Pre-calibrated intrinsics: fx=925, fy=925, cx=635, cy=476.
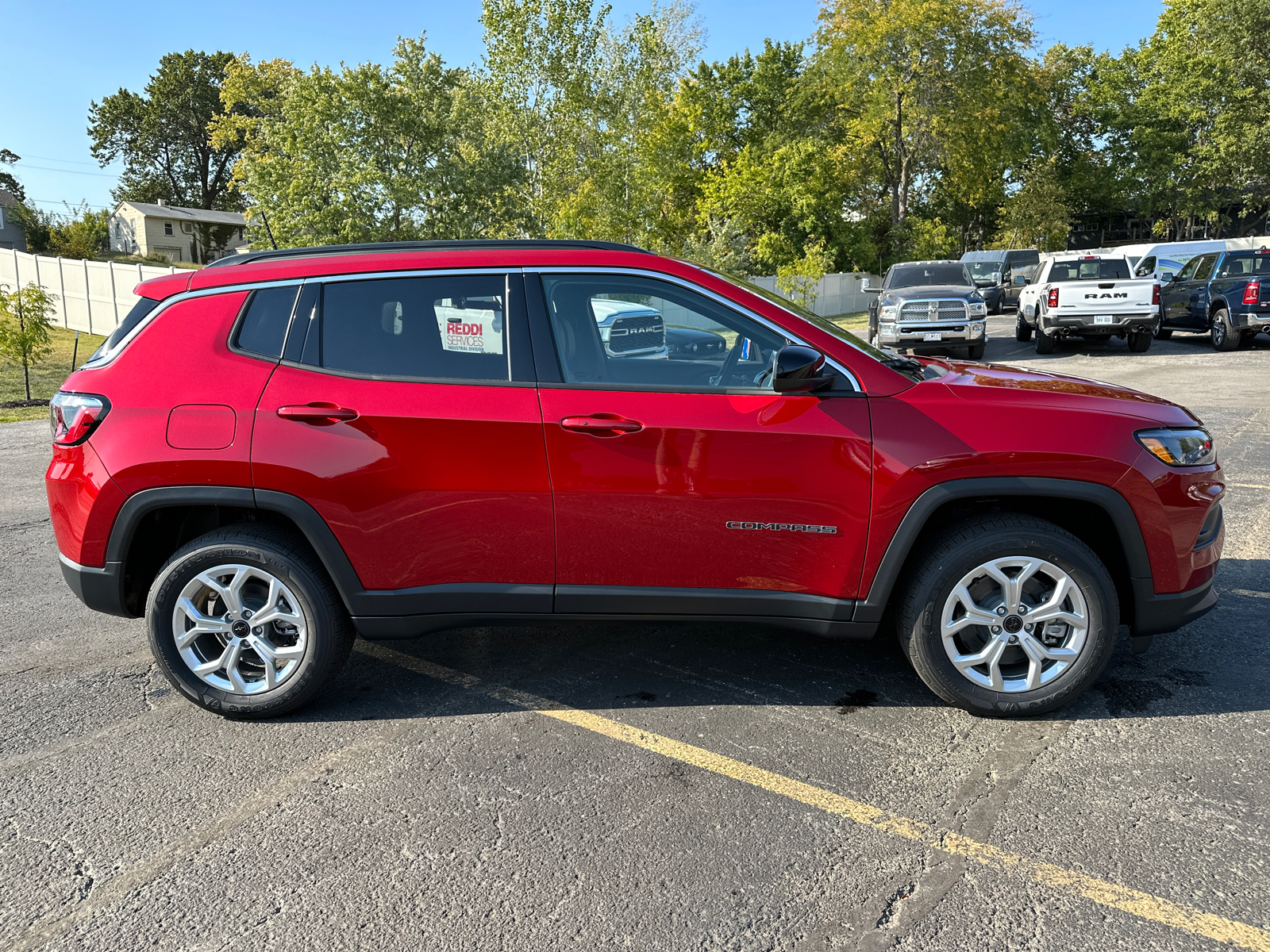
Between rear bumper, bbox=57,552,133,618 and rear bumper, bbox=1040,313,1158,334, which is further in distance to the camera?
rear bumper, bbox=1040,313,1158,334

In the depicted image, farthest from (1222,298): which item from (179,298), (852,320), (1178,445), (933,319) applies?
(179,298)

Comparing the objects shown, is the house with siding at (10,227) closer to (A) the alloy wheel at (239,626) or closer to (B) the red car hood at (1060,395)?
(A) the alloy wheel at (239,626)

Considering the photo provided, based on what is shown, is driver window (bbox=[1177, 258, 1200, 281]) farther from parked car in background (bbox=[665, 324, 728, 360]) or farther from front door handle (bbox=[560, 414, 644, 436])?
front door handle (bbox=[560, 414, 644, 436])

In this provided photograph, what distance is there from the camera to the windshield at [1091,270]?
1791 cm

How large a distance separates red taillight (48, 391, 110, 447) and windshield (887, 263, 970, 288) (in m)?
16.5

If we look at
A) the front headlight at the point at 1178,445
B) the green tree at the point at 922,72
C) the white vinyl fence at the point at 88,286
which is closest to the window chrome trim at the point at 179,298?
the front headlight at the point at 1178,445

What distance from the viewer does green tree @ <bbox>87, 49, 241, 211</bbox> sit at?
7581 cm

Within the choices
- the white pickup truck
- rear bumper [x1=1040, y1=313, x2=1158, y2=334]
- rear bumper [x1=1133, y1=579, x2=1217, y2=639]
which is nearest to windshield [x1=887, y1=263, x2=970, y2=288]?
the white pickup truck

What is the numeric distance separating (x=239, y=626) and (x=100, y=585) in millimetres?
604

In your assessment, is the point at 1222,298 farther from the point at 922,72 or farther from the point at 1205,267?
the point at 922,72

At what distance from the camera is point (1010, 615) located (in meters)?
3.54

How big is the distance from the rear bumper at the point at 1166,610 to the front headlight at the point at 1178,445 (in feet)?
1.57

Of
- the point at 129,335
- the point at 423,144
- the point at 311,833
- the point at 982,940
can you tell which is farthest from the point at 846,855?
the point at 423,144

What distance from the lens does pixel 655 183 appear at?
3906cm
